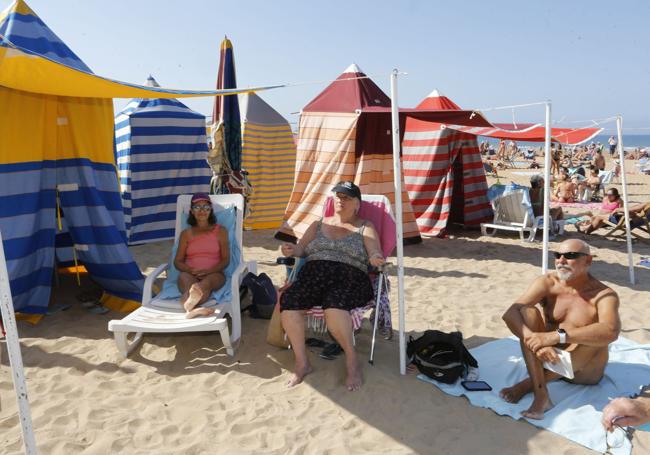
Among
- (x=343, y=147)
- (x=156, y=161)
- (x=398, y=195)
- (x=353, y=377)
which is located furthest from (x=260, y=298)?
(x=156, y=161)

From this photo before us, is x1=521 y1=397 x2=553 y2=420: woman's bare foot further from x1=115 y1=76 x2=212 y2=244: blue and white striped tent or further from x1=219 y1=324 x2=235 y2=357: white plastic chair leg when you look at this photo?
x1=115 y1=76 x2=212 y2=244: blue and white striped tent

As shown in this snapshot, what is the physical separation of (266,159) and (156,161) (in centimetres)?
202

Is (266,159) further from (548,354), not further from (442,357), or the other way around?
(548,354)

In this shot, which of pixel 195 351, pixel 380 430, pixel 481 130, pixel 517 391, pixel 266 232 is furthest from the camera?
pixel 266 232

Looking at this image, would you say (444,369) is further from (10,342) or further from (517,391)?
(10,342)

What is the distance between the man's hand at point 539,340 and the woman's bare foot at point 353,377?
1.05 m

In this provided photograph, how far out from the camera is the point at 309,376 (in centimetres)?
330

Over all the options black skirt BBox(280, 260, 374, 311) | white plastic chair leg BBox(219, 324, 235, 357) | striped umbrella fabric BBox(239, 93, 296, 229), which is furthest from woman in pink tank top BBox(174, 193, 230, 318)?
striped umbrella fabric BBox(239, 93, 296, 229)

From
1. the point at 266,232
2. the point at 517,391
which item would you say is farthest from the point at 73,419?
the point at 266,232

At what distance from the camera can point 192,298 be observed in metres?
3.77

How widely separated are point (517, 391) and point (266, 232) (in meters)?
5.81

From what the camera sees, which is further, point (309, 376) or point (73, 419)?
point (309, 376)

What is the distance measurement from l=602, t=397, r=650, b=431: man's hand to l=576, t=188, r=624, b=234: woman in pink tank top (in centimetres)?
641

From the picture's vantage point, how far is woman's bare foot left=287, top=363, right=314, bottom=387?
3207 mm
